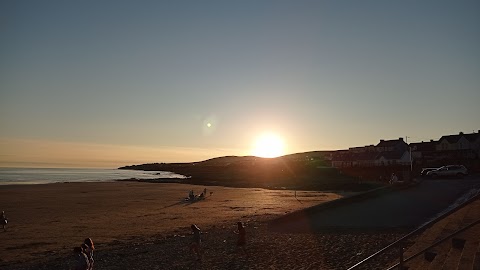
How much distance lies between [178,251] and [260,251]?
3110 mm

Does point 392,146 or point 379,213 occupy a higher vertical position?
point 392,146

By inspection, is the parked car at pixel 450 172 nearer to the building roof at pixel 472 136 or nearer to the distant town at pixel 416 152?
the distant town at pixel 416 152

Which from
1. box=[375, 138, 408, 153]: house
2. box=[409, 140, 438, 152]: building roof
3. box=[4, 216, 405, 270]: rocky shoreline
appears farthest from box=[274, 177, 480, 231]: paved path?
box=[409, 140, 438, 152]: building roof

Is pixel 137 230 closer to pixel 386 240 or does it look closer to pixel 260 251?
pixel 260 251

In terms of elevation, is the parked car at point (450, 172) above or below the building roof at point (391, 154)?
below

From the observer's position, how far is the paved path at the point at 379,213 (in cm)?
1841

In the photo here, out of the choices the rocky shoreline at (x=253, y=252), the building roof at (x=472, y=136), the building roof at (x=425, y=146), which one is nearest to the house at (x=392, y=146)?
the building roof at (x=425, y=146)

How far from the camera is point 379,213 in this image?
2136cm

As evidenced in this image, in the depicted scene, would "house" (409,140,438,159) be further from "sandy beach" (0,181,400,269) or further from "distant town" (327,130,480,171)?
"sandy beach" (0,181,400,269)

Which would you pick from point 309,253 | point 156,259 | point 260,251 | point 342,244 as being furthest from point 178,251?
point 342,244

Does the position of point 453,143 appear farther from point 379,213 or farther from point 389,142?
point 379,213

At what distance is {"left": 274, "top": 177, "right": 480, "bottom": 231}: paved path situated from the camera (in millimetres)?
18406

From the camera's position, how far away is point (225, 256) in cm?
1434

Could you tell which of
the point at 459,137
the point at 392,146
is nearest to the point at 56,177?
the point at 392,146
